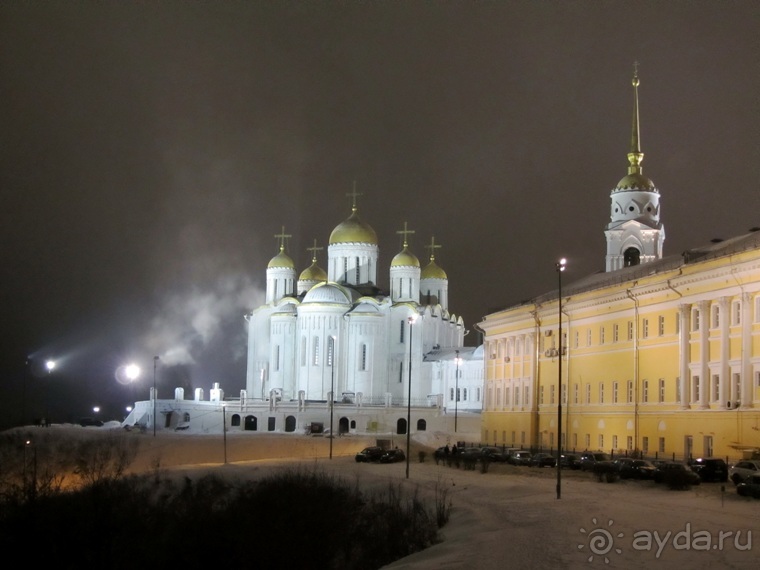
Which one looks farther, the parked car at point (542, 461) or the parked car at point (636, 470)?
the parked car at point (542, 461)

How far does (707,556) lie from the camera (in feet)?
76.9

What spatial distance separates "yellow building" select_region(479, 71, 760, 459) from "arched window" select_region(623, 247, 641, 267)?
55.3 ft

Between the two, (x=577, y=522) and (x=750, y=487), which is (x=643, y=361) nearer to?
(x=750, y=487)

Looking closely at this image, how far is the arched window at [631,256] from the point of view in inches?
3561

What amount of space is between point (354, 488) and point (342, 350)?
59.3 metres

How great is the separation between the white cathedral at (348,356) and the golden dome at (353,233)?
93mm

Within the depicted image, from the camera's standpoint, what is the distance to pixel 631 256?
90.7m

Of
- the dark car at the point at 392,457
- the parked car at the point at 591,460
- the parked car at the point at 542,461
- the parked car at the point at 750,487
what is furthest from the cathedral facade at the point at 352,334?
the parked car at the point at 750,487

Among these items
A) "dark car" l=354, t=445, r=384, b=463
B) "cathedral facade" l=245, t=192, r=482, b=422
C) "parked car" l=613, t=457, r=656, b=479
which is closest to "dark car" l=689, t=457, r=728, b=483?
"parked car" l=613, t=457, r=656, b=479

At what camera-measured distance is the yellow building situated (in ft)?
154

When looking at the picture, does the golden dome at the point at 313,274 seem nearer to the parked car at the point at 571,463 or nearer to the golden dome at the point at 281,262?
the golden dome at the point at 281,262

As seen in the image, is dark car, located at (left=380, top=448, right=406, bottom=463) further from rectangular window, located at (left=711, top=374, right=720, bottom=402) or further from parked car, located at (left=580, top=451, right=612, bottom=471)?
rectangular window, located at (left=711, top=374, right=720, bottom=402)

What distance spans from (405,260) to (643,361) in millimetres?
55137

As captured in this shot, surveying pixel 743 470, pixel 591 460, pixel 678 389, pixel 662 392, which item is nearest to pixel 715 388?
pixel 678 389
